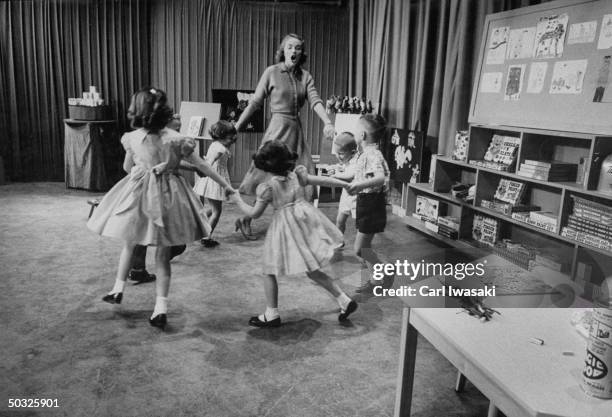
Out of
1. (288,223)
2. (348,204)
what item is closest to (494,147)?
(348,204)

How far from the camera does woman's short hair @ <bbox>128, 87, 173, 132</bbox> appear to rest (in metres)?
2.47

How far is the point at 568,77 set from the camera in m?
3.35

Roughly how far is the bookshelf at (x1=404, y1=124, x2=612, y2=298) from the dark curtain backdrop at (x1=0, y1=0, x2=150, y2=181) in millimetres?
4362

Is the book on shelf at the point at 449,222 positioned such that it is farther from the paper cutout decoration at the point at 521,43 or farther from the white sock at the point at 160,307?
the white sock at the point at 160,307

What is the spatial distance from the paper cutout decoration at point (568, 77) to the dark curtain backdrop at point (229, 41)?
4132 mm

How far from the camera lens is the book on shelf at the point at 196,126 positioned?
5750 mm

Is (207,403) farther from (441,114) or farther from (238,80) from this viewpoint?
(238,80)

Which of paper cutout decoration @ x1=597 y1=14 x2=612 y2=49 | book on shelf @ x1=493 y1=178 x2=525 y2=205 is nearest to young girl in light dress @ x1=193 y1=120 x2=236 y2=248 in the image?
book on shelf @ x1=493 y1=178 x2=525 y2=205

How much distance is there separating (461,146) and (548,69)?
3.11 ft

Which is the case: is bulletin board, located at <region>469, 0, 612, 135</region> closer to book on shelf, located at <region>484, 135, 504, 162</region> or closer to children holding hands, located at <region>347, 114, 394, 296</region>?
book on shelf, located at <region>484, 135, 504, 162</region>

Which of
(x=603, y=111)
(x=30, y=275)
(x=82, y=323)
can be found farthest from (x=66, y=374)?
(x=603, y=111)

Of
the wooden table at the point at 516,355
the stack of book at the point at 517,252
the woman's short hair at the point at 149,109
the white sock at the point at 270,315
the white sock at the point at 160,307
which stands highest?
the woman's short hair at the point at 149,109

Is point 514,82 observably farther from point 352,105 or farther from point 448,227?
point 352,105

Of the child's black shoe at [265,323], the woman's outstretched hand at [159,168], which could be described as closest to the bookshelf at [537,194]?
the child's black shoe at [265,323]
